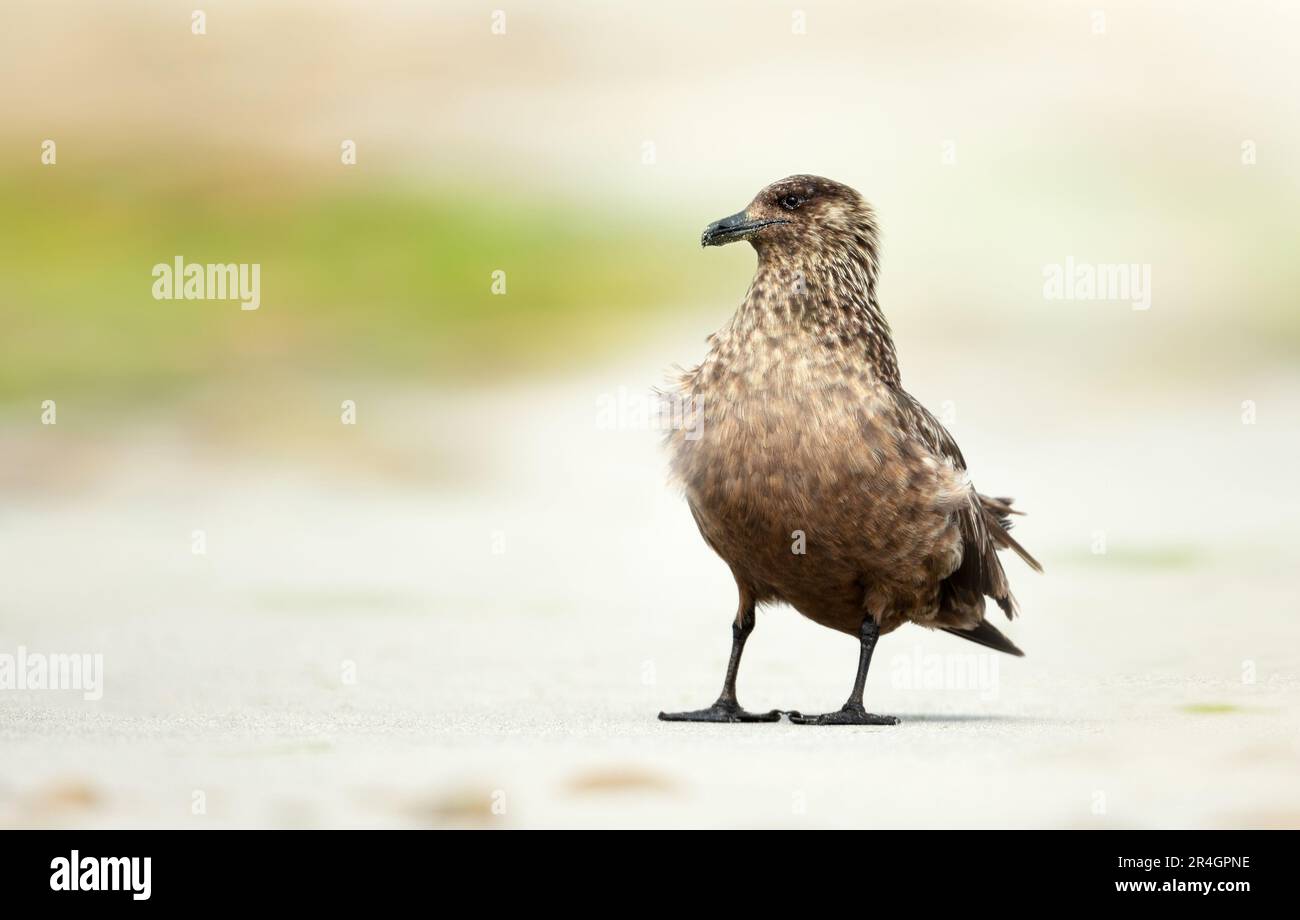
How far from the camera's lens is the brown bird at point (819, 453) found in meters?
10.2

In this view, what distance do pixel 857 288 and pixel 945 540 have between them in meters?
1.52

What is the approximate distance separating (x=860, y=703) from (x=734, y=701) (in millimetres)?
712

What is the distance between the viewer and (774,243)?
10805mm

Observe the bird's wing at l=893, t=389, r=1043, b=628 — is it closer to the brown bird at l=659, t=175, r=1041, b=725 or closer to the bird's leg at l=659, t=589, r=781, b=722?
the brown bird at l=659, t=175, r=1041, b=725

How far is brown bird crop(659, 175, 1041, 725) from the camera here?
10.2 m

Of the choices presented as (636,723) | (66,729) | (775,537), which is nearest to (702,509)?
(775,537)

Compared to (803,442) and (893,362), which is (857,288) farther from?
(803,442)

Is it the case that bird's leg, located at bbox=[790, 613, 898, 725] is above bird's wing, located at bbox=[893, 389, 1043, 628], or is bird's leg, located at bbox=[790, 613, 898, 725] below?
below

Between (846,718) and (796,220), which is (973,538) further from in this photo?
(796,220)

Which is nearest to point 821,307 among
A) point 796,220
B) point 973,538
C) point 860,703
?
point 796,220

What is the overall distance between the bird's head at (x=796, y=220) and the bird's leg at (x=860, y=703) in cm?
216

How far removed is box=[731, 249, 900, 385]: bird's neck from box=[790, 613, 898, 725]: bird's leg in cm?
141

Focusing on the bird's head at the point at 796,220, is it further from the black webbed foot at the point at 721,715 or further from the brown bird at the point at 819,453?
the black webbed foot at the point at 721,715

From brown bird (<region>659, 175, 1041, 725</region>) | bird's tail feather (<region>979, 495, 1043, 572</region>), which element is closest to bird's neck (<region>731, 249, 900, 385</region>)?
brown bird (<region>659, 175, 1041, 725</region>)
